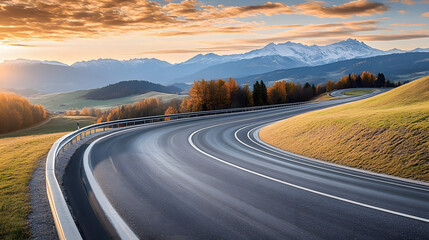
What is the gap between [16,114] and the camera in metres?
85.3

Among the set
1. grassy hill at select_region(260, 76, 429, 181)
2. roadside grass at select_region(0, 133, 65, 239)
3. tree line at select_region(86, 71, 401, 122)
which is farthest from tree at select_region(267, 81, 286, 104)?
roadside grass at select_region(0, 133, 65, 239)

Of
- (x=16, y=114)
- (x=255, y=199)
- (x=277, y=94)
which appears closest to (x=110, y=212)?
(x=255, y=199)

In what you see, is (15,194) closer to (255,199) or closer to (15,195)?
(15,195)

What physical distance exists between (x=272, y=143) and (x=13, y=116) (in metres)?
89.2

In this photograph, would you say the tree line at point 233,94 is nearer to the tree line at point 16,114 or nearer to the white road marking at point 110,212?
the tree line at point 16,114

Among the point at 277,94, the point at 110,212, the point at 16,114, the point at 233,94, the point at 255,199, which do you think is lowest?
the point at 277,94

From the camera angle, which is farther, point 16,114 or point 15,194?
point 16,114

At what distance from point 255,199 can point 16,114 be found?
9612 centimetres

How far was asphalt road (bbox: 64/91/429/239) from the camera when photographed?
234 inches

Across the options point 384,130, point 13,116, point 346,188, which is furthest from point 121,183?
point 13,116

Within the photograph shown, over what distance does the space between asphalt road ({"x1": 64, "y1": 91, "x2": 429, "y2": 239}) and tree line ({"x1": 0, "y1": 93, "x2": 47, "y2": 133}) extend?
85481 millimetres

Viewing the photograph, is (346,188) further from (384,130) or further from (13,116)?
(13,116)

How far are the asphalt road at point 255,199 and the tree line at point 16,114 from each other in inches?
3365

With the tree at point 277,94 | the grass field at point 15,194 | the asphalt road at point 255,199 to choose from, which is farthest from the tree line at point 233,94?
the grass field at point 15,194
